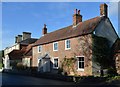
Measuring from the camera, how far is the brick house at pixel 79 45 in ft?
90.9

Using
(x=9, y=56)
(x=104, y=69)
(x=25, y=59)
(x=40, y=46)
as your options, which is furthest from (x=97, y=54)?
(x=9, y=56)

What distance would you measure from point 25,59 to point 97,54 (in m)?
25.0

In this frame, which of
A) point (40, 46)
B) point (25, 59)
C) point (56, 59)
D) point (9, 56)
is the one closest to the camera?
point (56, 59)

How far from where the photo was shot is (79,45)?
2897cm

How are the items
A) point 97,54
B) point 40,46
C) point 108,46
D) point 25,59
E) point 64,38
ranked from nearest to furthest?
1. point 97,54
2. point 108,46
3. point 64,38
4. point 40,46
5. point 25,59

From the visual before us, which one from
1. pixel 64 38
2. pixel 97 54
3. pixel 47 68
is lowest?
pixel 47 68

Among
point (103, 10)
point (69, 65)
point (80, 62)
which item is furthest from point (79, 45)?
point (103, 10)

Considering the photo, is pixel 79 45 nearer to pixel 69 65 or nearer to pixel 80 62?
pixel 80 62

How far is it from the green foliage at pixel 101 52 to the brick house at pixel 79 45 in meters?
0.60

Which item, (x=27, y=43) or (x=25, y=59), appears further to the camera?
(x=27, y=43)

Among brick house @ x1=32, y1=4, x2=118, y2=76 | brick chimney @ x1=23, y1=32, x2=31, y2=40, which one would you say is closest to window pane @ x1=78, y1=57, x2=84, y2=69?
brick house @ x1=32, y1=4, x2=118, y2=76

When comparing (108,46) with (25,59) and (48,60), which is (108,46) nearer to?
(48,60)

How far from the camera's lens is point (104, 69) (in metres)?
27.7

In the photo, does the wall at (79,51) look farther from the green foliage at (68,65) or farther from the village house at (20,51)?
the village house at (20,51)
